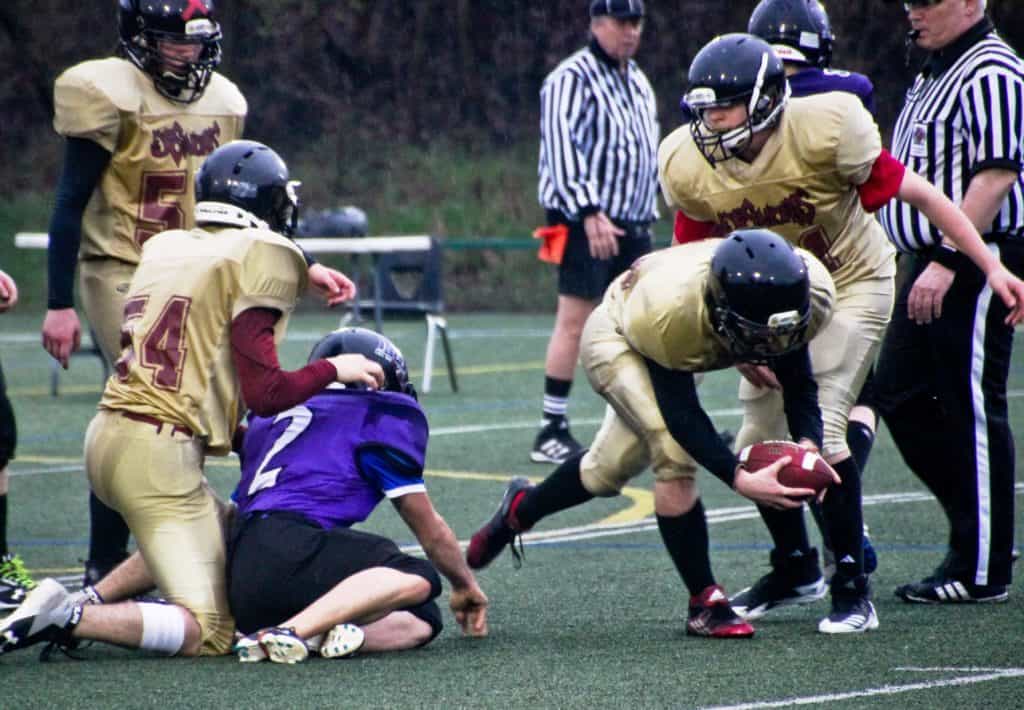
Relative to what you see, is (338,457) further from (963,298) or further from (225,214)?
(963,298)

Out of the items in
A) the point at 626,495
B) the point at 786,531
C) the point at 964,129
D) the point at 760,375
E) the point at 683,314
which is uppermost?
the point at 964,129

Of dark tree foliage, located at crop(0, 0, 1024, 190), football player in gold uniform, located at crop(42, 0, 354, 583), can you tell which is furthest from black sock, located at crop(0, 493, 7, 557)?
dark tree foliage, located at crop(0, 0, 1024, 190)

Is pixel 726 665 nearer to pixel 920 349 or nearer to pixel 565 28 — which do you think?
pixel 920 349

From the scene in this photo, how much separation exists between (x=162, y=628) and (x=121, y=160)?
69.9 inches

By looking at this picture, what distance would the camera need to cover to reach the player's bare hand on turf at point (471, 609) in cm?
490

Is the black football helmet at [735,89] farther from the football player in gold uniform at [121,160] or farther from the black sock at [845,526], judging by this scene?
the football player in gold uniform at [121,160]

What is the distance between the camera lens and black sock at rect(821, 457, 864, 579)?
4.90 meters

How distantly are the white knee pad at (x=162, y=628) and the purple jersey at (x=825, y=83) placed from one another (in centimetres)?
252

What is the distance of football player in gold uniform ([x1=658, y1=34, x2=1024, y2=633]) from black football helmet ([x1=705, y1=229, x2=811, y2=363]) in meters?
0.47

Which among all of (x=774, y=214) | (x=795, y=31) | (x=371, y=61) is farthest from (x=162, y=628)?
(x=371, y=61)

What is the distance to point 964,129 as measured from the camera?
5457 mm

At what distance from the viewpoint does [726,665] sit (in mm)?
4418

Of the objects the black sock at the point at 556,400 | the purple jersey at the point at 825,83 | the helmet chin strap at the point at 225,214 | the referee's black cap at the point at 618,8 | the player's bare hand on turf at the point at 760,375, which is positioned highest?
the referee's black cap at the point at 618,8

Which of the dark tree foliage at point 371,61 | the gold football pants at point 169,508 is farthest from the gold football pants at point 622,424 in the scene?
the dark tree foliage at point 371,61
